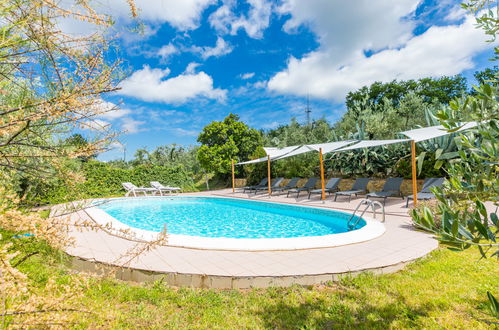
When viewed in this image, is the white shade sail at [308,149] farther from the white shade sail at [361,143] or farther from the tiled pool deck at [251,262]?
the tiled pool deck at [251,262]

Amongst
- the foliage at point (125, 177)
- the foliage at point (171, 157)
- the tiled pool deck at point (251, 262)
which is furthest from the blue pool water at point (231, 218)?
A: the foliage at point (171, 157)

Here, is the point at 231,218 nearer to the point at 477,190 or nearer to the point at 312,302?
the point at 312,302

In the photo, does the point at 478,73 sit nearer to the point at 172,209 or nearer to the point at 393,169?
the point at 393,169

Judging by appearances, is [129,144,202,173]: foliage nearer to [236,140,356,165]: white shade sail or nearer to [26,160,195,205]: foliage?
[26,160,195,205]: foliage

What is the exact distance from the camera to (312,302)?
10.00 feet

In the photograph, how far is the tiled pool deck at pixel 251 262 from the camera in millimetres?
3527

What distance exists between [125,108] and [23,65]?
713mm

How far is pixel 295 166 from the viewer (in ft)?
59.8

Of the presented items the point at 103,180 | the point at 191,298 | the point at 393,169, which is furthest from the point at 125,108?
the point at 103,180

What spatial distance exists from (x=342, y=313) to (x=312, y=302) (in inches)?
14.4

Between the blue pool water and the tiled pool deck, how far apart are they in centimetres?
310

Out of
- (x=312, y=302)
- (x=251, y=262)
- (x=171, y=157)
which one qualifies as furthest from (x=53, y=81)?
(x=171, y=157)

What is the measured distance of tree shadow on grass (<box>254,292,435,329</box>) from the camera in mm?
2584

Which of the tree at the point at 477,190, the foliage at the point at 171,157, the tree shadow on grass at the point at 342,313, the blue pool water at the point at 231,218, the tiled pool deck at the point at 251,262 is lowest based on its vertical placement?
the blue pool water at the point at 231,218
